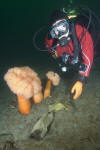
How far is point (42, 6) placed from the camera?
8775cm

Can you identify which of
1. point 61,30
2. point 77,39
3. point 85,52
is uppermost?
point 61,30

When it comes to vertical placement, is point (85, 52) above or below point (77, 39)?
below

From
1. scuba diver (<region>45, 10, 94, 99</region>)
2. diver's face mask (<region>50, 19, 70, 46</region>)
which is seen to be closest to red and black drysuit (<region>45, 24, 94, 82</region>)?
scuba diver (<region>45, 10, 94, 99</region>)

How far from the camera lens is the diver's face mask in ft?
11.3

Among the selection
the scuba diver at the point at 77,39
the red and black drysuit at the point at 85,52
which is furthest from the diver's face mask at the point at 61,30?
the red and black drysuit at the point at 85,52

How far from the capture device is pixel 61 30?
351 centimetres

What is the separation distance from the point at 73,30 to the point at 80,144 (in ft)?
8.32

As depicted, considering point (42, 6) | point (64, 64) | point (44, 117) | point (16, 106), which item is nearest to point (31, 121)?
point (44, 117)

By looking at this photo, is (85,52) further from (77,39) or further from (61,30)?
(61,30)

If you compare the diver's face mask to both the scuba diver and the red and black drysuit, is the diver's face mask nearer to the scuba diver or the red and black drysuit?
the scuba diver

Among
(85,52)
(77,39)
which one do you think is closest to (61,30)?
(77,39)

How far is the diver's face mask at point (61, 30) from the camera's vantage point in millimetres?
3449

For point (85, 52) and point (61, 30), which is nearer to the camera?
point (85, 52)

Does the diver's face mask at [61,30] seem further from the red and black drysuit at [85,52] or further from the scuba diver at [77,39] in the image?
the red and black drysuit at [85,52]
